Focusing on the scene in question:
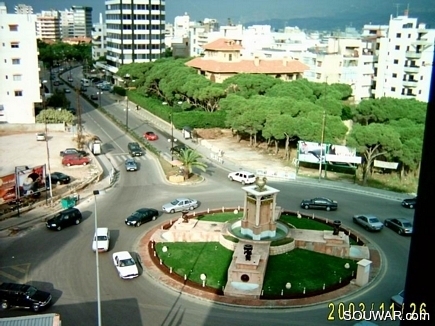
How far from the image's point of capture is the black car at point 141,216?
1357 inches

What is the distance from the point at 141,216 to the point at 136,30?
3247 inches

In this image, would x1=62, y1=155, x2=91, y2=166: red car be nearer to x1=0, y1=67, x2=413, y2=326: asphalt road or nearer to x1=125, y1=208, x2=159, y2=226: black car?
x1=0, y1=67, x2=413, y2=326: asphalt road

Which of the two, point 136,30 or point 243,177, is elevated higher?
point 136,30

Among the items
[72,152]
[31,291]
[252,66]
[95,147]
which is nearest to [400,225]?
[31,291]

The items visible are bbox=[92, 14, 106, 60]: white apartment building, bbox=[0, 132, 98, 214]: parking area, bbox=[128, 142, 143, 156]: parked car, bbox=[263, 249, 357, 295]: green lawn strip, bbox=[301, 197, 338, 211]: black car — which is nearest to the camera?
bbox=[263, 249, 357, 295]: green lawn strip

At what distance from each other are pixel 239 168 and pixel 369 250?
2042 centimetres

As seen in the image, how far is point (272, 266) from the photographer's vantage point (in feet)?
93.5

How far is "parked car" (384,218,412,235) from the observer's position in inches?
1329

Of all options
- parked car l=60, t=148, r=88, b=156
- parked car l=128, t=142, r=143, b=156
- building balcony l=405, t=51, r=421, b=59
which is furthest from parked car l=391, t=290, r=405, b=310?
building balcony l=405, t=51, r=421, b=59

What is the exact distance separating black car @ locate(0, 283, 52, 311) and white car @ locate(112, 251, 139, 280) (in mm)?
4262

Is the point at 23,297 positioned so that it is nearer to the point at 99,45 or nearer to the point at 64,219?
the point at 64,219

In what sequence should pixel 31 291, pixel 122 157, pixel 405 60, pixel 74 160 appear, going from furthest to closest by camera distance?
pixel 405 60 → pixel 122 157 → pixel 74 160 → pixel 31 291

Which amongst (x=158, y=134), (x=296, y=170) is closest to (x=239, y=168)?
(x=296, y=170)

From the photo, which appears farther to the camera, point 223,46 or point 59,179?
point 223,46
